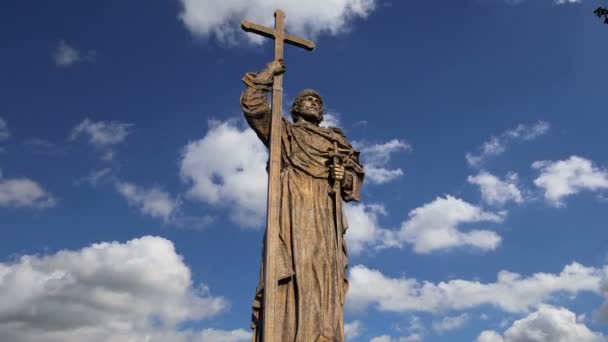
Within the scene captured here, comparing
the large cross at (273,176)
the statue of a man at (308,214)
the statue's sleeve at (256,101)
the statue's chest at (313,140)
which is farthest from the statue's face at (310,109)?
the statue's sleeve at (256,101)

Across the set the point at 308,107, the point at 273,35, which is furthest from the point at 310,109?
the point at 273,35

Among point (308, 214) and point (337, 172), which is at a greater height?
point (337, 172)

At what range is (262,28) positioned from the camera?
39.1 ft

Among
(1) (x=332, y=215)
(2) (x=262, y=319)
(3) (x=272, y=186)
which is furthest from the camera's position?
(1) (x=332, y=215)

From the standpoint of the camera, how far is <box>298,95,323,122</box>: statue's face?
12492mm

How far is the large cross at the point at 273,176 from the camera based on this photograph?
973 centimetres

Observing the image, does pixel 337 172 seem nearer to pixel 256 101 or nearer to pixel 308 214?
pixel 308 214

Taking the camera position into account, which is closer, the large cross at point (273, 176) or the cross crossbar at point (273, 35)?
the large cross at point (273, 176)

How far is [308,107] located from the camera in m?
12.5

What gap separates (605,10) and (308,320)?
6792 mm

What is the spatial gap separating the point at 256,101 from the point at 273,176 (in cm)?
134

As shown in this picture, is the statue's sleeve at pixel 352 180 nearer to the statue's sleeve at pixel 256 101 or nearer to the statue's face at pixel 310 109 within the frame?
the statue's face at pixel 310 109

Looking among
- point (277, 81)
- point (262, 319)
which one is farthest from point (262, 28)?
point (262, 319)

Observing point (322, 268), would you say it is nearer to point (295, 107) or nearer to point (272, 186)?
point (272, 186)
